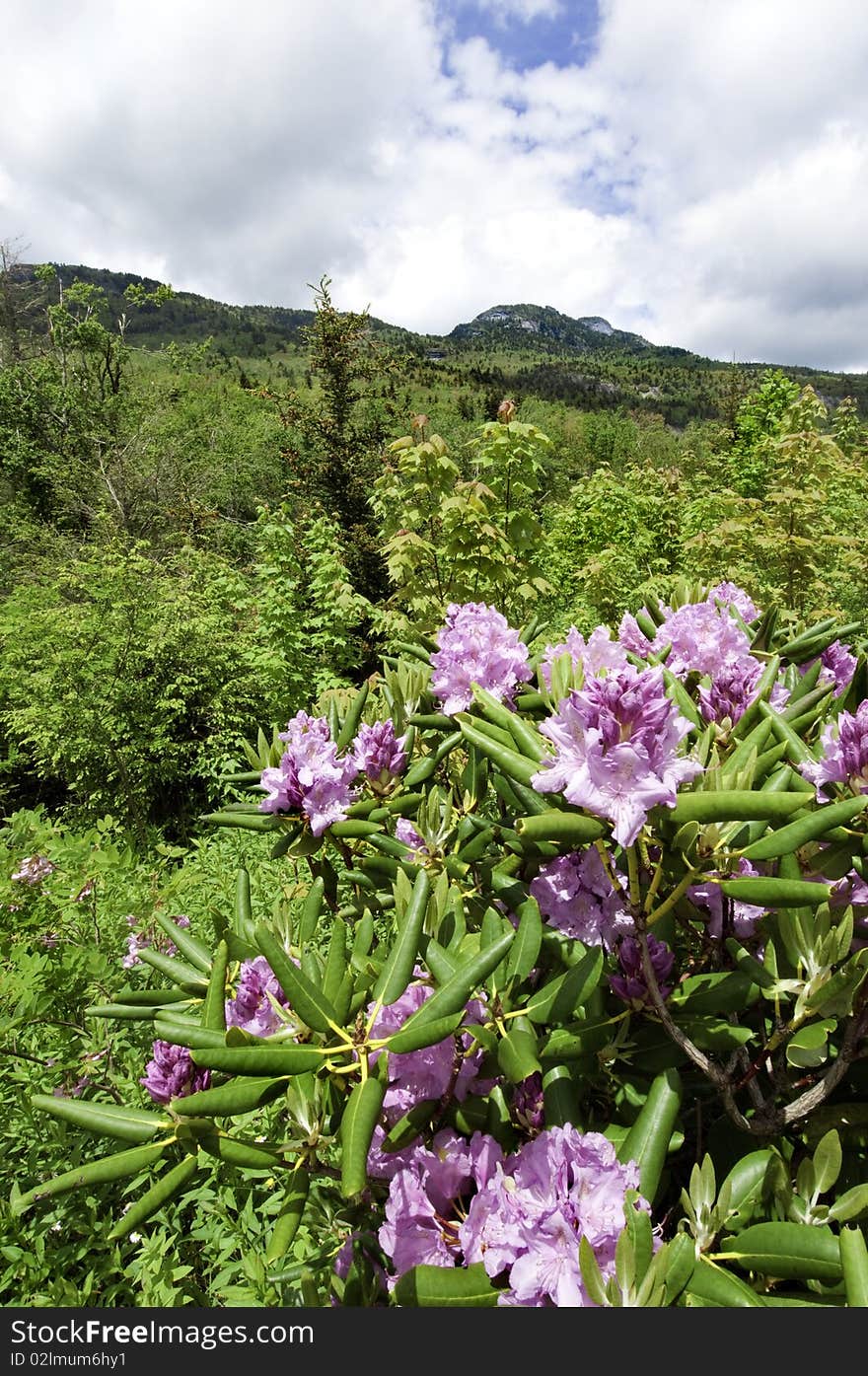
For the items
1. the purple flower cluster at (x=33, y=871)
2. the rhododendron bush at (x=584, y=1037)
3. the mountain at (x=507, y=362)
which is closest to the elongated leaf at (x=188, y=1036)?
the rhododendron bush at (x=584, y=1037)

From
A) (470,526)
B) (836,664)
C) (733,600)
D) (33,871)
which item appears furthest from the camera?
(470,526)

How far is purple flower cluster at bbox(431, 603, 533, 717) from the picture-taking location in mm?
1471

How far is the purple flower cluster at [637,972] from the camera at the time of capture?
935 millimetres

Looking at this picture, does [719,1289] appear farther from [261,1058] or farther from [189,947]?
[189,947]

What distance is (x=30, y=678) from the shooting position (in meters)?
5.80

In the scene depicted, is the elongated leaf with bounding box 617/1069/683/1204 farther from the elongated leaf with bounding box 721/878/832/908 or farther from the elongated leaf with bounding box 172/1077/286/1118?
the elongated leaf with bounding box 172/1077/286/1118

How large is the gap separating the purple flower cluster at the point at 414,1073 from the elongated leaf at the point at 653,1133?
9.5 inches


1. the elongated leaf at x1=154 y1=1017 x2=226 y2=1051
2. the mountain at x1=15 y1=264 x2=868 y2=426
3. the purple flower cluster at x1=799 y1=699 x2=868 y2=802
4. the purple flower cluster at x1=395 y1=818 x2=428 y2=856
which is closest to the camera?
the elongated leaf at x1=154 y1=1017 x2=226 y2=1051

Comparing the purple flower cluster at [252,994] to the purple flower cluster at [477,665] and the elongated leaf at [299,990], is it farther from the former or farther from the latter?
the purple flower cluster at [477,665]

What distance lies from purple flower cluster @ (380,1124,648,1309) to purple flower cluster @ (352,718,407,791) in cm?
72

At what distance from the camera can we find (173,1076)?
0.99 meters

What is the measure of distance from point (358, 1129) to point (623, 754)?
0.53 m

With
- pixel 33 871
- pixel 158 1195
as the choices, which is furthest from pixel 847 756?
pixel 33 871

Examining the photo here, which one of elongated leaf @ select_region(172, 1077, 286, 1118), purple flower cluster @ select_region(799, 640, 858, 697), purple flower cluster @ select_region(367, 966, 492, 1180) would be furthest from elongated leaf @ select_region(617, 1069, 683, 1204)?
purple flower cluster @ select_region(799, 640, 858, 697)
